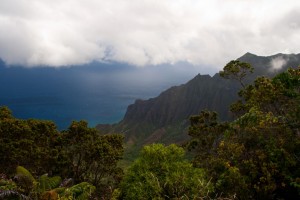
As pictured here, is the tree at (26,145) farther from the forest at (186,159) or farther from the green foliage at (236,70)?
the green foliage at (236,70)

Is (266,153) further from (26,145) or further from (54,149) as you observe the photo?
(54,149)

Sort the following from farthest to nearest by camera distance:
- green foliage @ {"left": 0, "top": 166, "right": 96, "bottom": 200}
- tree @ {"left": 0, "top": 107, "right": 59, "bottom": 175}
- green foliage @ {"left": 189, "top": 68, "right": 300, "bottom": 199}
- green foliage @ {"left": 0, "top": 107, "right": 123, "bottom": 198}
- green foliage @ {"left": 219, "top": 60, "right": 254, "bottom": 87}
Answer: green foliage @ {"left": 219, "top": 60, "right": 254, "bottom": 87}, green foliage @ {"left": 0, "top": 107, "right": 123, "bottom": 198}, tree @ {"left": 0, "top": 107, "right": 59, "bottom": 175}, green foliage @ {"left": 189, "top": 68, "right": 300, "bottom": 199}, green foliage @ {"left": 0, "top": 166, "right": 96, "bottom": 200}

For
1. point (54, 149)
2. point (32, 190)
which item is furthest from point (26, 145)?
point (32, 190)

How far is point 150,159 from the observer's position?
29062 mm

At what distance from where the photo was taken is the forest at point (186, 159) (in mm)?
22928

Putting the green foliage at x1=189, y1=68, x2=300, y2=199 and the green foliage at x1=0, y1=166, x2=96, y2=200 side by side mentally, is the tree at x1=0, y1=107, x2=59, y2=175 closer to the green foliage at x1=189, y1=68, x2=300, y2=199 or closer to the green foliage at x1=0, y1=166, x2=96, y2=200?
the green foliage at x1=0, y1=166, x2=96, y2=200

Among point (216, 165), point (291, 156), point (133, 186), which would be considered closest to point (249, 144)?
point (216, 165)

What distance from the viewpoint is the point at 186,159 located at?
104 ft

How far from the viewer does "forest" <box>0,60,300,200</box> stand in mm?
22928

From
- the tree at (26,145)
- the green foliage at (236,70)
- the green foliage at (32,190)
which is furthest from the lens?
the green foliage at (236,70)

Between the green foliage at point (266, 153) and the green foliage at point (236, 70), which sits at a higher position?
the green foliage at point (236, 70)

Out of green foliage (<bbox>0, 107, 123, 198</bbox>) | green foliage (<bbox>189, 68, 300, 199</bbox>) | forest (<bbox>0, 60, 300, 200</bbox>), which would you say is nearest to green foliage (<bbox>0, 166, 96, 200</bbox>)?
forest (<bbox>0, 60, 300, 200</bbox>)

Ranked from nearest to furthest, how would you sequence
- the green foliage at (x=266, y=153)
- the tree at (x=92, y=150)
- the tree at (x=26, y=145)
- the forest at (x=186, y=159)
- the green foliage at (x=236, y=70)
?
the forest at (x=186, y=159) < the green foliage at (x=266, y=153) < the tree at (x=26, y=145) < the tree at (x=92, y=150) < the green foliage at (x=236, y=70)

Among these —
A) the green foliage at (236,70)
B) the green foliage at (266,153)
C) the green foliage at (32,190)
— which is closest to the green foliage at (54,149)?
the green foliage at (32,190)
